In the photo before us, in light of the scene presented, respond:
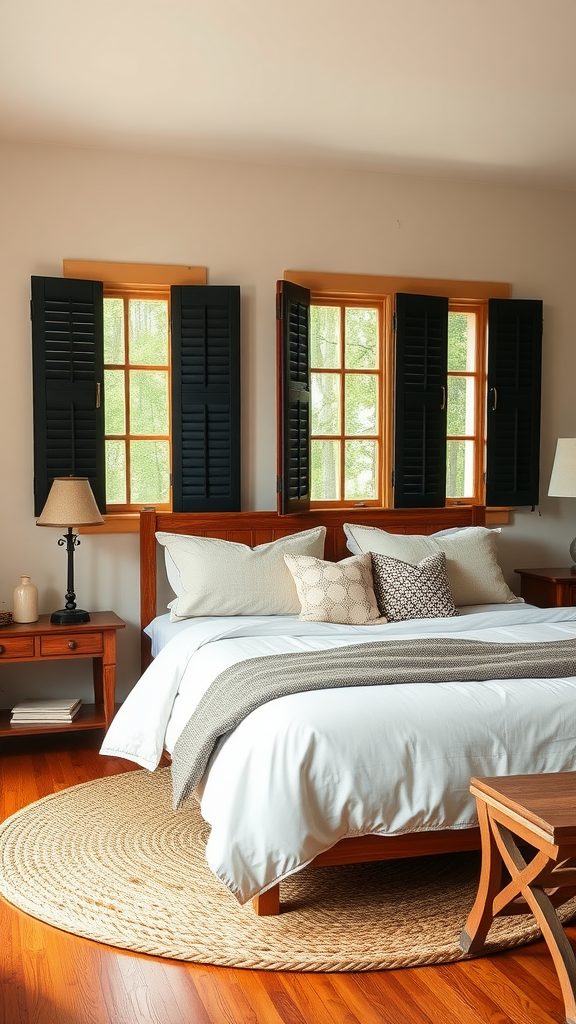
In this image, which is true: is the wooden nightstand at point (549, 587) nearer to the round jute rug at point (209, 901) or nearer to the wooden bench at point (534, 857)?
the round jute rug at point (209, 901)

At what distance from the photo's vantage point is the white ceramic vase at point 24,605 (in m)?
4.34

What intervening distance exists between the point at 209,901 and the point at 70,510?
202 centimetres

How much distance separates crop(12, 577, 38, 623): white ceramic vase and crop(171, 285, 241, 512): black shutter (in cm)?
85

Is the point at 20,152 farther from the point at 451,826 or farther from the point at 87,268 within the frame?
the point at 451,826

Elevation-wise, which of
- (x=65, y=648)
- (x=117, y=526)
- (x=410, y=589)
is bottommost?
(x=65, y=648)

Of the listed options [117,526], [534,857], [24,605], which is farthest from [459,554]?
[534,857]

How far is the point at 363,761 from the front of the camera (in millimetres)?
2572

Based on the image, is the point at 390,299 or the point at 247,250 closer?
the point at 247,250

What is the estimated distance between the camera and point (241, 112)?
416 centimetres

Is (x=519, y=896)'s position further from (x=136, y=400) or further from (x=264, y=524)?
(x=136, y=400)

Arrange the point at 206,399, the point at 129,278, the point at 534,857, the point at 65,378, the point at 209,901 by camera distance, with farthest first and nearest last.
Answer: the point at 206,399 → the point at 129,278 → the point at 65,378 → the point at 209,901 → the point at 534,857

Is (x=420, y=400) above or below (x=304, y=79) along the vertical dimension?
below

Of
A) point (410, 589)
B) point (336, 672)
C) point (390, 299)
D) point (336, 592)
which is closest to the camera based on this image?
point (336, 672)

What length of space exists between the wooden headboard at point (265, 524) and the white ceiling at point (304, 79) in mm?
1838
